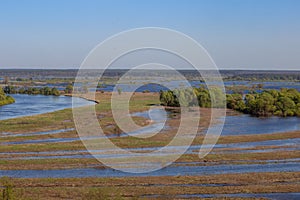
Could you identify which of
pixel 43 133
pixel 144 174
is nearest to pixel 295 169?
pixel 144 174

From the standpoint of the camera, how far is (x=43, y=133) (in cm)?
4334

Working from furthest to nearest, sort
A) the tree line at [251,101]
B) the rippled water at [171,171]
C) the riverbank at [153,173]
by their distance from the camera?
the tree line at [251,101]
the rippled water at [171,171]
the riverbank at [153,173]

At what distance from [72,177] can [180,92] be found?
150 ft

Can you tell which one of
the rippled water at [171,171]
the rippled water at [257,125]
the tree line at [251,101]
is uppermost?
the tree line at [251,101]

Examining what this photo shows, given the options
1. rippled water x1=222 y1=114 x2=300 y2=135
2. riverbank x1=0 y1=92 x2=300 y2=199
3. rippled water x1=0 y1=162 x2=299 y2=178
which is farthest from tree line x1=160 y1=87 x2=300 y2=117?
rippled water x1=0 y1=162 x2=299 y2=178

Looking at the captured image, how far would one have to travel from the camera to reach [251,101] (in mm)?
65188

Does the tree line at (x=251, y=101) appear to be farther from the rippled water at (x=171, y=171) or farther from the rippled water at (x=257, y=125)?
the rippled water at (x=171, y=171)

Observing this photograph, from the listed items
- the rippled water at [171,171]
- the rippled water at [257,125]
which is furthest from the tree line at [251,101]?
the rippled water at [171,171]

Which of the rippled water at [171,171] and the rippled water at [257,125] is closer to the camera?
the rippled water at [171,171]

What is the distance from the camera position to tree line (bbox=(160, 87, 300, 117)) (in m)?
61.6

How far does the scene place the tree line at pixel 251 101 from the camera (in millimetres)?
61594

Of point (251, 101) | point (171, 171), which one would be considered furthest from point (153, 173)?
point (251, 101)

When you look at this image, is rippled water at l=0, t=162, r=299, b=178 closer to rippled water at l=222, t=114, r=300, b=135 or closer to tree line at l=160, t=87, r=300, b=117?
rippled water at l=222, t=114, r=300, b=135

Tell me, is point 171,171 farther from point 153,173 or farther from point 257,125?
point 257,125
